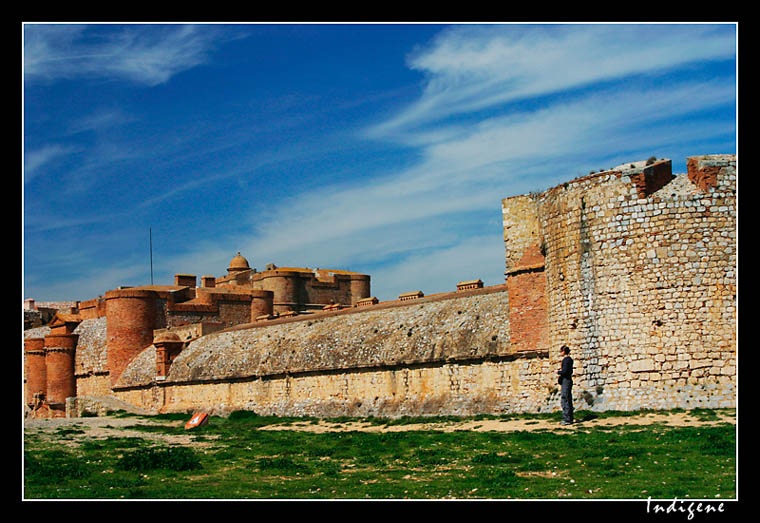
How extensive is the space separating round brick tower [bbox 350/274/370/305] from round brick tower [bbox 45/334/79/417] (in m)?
25.8

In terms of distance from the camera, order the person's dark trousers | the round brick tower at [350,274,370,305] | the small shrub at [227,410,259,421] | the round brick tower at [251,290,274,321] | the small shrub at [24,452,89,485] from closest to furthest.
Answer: the small shrub at [24,452,89,485], the person's dark trousers, the small shrub at [227,410,259,421], the round brick tower at [251,290,274,321], the round brick tower at [350,274,370,305]

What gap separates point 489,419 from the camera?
24.3m

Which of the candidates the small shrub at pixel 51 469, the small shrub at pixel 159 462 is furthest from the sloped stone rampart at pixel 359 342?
the small shrub at pixel 51 469

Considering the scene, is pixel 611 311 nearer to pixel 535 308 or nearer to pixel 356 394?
pixel 535 308

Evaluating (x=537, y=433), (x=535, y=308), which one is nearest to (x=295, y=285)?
(x=535, y=308)

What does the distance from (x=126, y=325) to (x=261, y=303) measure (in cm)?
1040

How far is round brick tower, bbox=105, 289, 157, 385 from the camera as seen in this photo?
49.7 meters

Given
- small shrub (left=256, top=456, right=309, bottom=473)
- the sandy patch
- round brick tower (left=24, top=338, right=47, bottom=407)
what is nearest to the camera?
small shrub (left=256, top=456, right=309, bottom=473)

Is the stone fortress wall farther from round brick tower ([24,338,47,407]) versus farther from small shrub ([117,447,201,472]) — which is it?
round brick tower ([24,338,47,407])

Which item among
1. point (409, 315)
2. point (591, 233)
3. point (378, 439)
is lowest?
point (378, 439)

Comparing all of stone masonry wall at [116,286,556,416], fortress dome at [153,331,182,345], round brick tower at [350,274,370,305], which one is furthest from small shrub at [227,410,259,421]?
round brick tower at [350,274,370,305]

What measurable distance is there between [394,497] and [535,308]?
498 inches

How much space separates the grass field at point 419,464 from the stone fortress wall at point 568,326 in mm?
1431

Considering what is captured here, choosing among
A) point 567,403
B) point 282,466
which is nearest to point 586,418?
point 567,403
